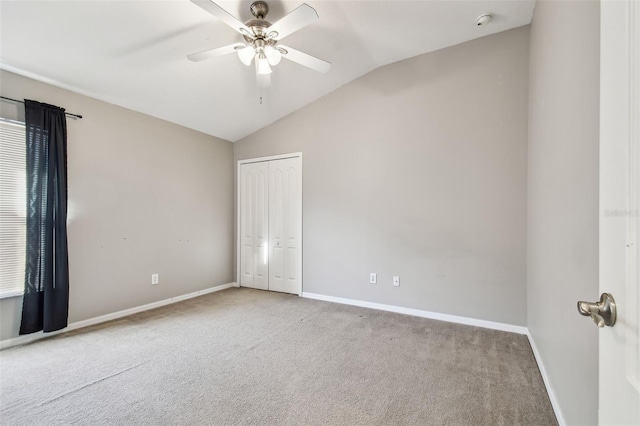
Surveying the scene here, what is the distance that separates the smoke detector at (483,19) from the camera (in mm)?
2607

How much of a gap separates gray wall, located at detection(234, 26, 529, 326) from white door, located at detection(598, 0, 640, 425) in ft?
8.30

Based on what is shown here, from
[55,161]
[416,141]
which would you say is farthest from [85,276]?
[416,141]

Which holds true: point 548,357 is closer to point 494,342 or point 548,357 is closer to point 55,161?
point 494,342

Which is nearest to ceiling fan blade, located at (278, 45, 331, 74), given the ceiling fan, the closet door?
the ceiling fan

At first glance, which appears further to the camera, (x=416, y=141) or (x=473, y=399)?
(x=416, y=141)

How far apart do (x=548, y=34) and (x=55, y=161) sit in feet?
14.2

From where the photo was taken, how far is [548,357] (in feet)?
6.21

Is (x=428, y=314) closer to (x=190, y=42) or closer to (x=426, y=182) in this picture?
(x=426, y=182)

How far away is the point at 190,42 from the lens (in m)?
2.55

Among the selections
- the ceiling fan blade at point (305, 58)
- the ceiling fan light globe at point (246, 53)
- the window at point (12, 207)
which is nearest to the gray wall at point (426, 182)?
the ceiling fan blade at point (305, 58)

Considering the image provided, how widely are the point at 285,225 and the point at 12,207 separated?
2887 millimetres

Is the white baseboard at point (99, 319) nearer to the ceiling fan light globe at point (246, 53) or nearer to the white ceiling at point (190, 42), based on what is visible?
the white ceiling at point (190, 42)

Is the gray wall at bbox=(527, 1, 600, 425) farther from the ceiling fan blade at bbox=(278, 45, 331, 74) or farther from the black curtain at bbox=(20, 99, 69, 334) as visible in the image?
the black curtain at bbox=(20, 99, 69, 334)

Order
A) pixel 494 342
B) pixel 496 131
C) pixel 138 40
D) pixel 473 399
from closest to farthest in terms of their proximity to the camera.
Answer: pixel 473 399 < pixel 138 40 < pixel 494 342 < pixel 496 131
